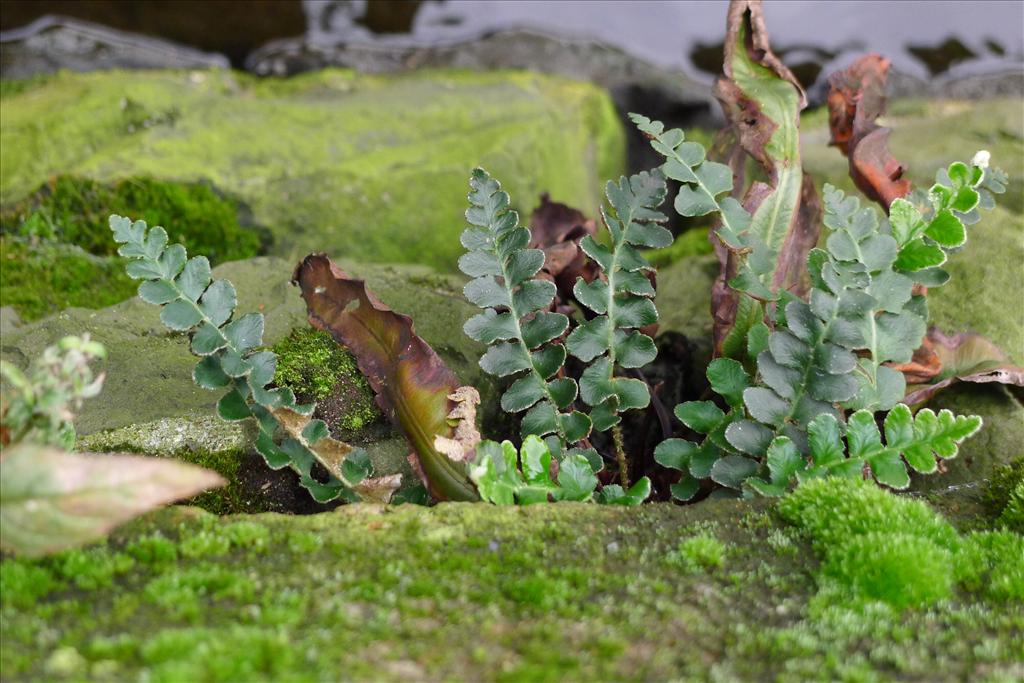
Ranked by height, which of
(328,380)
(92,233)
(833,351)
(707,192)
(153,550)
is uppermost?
(707,192)

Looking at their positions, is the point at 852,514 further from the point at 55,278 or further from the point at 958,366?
the point at 55,278

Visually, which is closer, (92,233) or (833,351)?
(833,351)

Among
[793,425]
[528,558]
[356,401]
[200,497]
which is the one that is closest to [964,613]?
[793,425]

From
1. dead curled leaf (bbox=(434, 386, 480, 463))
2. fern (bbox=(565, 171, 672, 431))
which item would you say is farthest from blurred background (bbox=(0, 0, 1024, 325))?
dead curled leaf (bbox=(434, 386, 480, 463))

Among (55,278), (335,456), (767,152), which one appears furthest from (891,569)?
(55,278)

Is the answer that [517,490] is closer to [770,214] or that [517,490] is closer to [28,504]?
[28,504]

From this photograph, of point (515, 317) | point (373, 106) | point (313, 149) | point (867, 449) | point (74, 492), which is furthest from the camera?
point (373, 106)

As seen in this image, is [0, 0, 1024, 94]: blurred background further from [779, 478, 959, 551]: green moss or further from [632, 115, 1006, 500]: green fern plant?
[779, 478, 959, 551]: green moss
